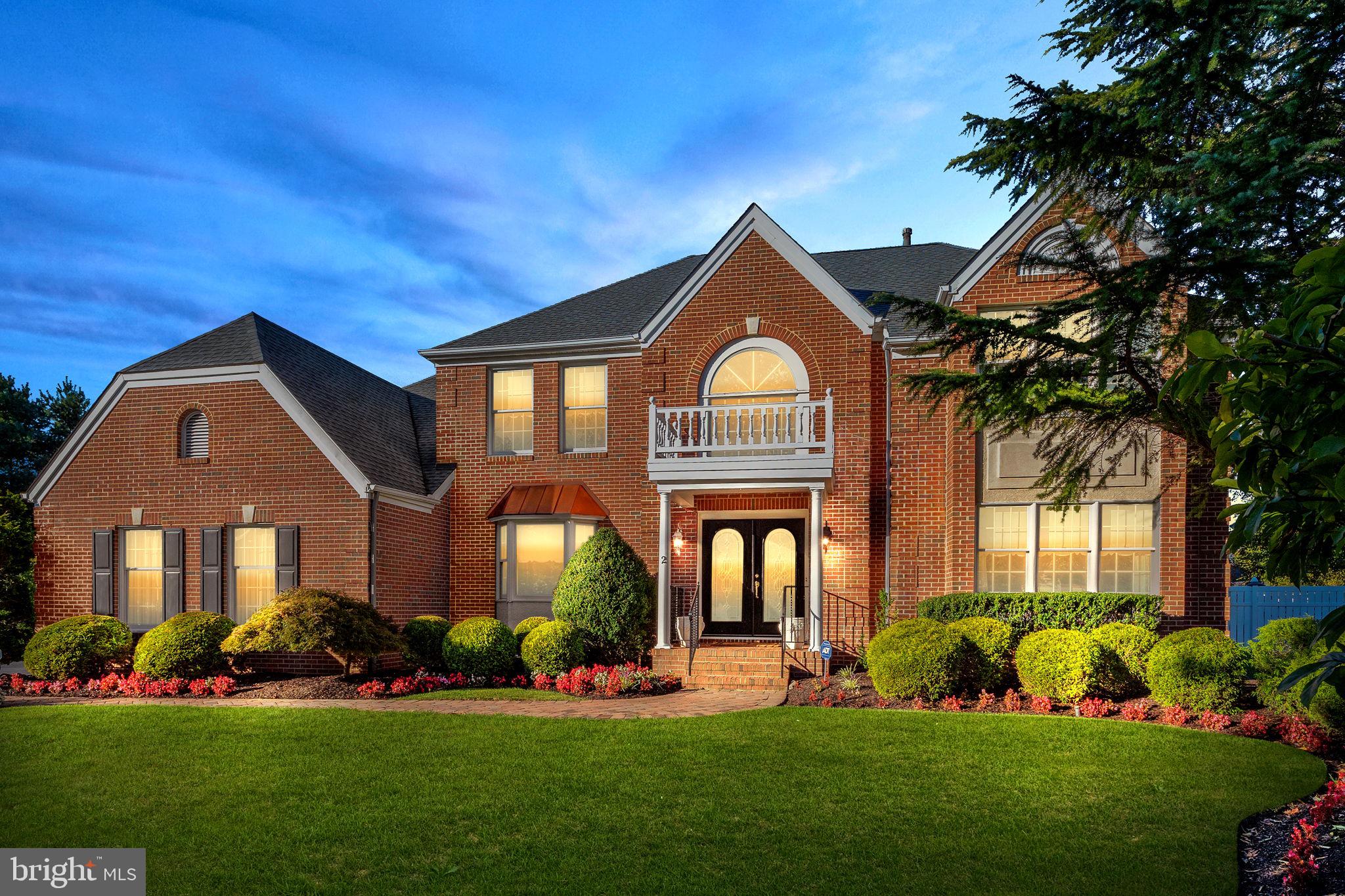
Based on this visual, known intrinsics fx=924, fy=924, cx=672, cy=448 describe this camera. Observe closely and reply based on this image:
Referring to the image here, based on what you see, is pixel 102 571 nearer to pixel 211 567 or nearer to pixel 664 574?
pixel 211 567

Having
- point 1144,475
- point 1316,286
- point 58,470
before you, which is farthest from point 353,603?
point 1316,286

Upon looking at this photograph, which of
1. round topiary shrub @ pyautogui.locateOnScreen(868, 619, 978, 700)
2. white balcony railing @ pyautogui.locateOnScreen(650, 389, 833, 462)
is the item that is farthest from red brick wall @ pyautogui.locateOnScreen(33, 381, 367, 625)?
round topiary shrub @ pyautogui.locateOnScreen(868, 619, 978, 700)

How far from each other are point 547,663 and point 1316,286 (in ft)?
45.7

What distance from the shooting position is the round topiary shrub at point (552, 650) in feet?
51.1

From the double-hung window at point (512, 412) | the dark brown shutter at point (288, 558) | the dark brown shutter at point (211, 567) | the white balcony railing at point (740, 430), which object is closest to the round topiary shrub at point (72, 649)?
the dark brown shutter at point (211, 567)

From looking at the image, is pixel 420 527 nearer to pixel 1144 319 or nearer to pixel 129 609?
pixel 129 609

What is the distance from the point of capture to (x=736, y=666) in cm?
1559

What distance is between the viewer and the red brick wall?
57.7 ft

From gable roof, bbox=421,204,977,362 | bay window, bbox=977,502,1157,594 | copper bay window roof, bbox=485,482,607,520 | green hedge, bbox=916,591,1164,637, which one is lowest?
green hedge, bbox=916,591,1164,637

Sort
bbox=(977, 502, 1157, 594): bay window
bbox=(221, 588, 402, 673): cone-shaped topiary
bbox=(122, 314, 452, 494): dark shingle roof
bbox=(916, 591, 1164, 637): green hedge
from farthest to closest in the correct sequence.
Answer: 1. bbox=(122, 314, 452, 494): dark shingle roof
2. bbox=(977, 502, 1157, 594): bay window
3. bbox=(916, 591, 1164, 637): green hedge
4. bbox=(221, 588, 402, 673): cone-shaped topiary

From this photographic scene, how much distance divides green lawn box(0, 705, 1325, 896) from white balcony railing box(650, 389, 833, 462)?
6.22 metres

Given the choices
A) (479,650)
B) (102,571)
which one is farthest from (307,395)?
(479,650)

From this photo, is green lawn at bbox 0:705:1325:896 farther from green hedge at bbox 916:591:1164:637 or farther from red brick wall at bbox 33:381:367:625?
red brick wall at bbox 33:381:367:625

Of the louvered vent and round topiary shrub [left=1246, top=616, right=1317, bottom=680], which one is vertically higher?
the louvered vent
